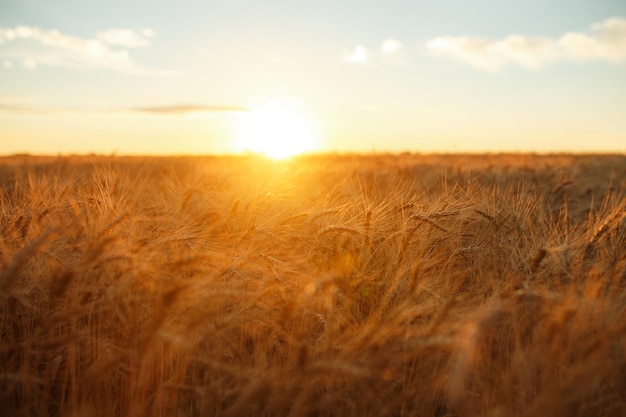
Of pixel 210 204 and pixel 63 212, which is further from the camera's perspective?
pixel 210 204

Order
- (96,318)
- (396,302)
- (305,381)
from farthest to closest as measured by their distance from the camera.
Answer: (396,302) → (96,318) → (305,381)

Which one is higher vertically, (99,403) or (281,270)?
(281,270)

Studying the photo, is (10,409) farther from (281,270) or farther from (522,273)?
(522,273)

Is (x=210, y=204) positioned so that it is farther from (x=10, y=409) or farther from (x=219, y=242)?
(x=10, y=409)

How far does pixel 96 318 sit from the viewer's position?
191cm

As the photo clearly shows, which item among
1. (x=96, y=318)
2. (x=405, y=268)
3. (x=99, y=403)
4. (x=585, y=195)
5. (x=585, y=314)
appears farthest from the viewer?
(x=585, y=195)

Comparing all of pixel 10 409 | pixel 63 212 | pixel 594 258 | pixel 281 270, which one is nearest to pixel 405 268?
pixel 281 270

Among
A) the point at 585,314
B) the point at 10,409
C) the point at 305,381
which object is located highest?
the point at 585,314

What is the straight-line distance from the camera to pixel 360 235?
2.42 metres

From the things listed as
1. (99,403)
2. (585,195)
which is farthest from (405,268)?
(585,195)

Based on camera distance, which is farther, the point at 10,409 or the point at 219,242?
the point at 219,242

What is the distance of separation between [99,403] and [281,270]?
813mm

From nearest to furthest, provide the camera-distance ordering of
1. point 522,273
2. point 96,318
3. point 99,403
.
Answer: point 99,403 < point 96,318 < point 522,273

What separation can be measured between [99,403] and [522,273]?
1.93 m
